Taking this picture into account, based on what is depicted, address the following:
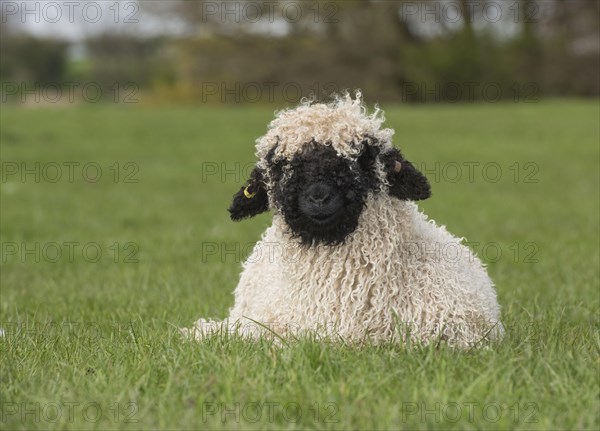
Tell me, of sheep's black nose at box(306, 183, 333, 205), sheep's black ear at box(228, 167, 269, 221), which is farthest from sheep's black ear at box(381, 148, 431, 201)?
sheep's black ear at box(228, 167, 269, 221)

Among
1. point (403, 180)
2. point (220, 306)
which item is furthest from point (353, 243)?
point (220, 306)

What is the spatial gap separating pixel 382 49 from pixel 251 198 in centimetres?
4042

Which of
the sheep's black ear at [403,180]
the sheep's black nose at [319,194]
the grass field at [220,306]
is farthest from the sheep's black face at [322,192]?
the grass field at [220,306]

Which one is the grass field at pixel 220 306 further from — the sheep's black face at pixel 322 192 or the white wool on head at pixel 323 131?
the white wool on head at pixel 323 131

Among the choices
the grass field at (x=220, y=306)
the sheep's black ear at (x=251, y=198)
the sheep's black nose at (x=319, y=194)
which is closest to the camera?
the grass field at (x=220, y=306)

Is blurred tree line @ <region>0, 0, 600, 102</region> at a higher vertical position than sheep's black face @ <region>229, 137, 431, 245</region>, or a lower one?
lower

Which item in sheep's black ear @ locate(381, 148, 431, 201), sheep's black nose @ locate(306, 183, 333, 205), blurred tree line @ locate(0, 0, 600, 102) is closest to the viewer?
sheep's black nose @ locate(306, 183, 333, 205)

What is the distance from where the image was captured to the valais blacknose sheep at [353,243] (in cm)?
444

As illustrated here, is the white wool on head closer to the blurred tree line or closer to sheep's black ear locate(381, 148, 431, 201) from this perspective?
sheep's black ear locate(381, 148, 431, 201)

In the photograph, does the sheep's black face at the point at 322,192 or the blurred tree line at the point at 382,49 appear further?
the blurred tree line at the point at 382,49

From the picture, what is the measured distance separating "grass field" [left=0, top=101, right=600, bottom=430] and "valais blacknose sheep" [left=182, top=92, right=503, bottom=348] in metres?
0.25

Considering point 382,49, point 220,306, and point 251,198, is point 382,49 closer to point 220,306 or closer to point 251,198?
point 220,306

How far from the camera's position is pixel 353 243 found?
15.2ft

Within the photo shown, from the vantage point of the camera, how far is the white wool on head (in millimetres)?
4461
